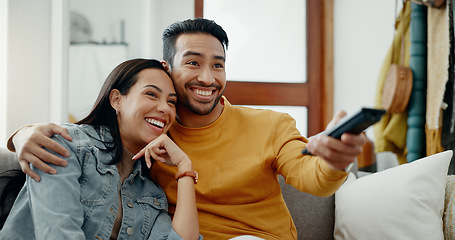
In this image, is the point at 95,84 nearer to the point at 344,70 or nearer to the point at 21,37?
the point at 21,37

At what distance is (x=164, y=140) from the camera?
118 cm

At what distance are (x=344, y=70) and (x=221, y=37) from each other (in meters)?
1.75

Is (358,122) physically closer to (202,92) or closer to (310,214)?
(202,92)

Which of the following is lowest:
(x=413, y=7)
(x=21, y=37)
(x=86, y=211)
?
(x=86, y=211)

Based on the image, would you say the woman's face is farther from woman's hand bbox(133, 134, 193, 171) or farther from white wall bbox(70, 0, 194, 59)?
white wall bbox(70, 0, 194, 59)

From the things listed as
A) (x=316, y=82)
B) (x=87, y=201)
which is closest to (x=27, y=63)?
(x=87, y=201)

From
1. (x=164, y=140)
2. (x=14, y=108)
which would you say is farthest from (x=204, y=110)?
(x=14, y=108)

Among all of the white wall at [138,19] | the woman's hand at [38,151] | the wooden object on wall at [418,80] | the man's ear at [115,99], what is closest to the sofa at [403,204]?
the woman's hand at [38,151]

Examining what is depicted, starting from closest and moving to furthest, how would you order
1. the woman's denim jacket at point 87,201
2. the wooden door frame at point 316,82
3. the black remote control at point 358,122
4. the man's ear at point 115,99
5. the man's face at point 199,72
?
the black remote control at point 358,122 → the woman's denim jacket at point 87,201 → the man's ear at point 115,99 → the man's face at point 199,72 → the wooden door frame at point 316,82

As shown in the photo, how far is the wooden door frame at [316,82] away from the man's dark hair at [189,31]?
160cm

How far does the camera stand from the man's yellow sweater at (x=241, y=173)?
1.26 metres

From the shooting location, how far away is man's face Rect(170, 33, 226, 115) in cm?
136

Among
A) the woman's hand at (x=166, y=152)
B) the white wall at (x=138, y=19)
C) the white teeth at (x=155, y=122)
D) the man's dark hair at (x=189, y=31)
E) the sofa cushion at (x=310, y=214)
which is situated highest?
the white wall at (x=138, y=19)

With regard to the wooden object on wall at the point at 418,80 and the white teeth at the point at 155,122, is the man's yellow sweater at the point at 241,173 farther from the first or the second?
the wooden object on wall at the point at 418,80
